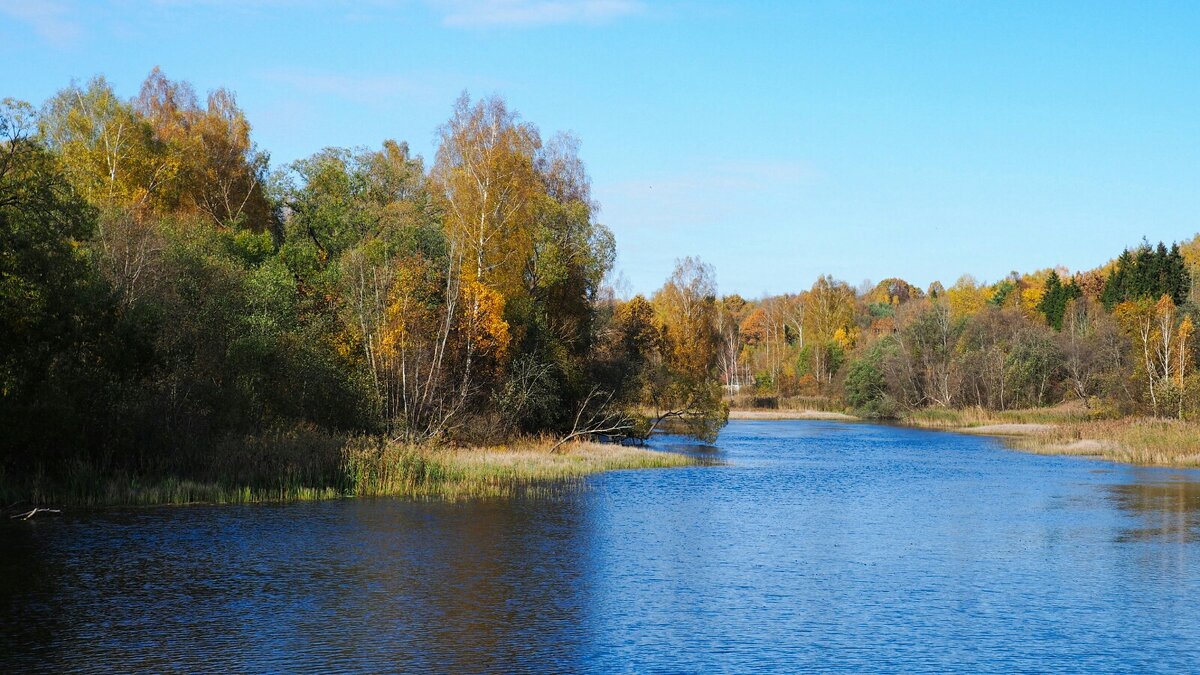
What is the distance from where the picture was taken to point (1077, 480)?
44.5 meters

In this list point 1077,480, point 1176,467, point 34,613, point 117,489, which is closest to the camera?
point 34,613

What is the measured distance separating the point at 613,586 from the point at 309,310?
106 ft

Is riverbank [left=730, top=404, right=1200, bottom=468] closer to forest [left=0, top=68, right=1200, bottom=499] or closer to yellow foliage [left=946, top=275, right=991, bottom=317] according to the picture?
forest [left=0, top=68, right=1200, bottom=499]

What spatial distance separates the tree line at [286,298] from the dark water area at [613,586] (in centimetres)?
469

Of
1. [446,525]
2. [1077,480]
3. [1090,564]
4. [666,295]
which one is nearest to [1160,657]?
[1090,564]

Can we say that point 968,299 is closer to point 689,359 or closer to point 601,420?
point 689,359

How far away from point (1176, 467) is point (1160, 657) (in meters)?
38.2

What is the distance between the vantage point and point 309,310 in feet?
164

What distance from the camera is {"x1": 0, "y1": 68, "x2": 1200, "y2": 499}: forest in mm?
30469

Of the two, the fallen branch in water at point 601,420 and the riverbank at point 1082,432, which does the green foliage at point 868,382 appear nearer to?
the riverbank at point 1082,432

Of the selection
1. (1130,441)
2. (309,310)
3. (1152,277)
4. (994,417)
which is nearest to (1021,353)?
(994,417)

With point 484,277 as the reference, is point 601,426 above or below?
below

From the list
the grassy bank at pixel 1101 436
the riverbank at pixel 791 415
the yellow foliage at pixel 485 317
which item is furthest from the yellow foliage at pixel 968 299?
the yellow foliage at pixel 485 317

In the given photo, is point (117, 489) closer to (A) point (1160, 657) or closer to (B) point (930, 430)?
(A) point (1160, 657)
